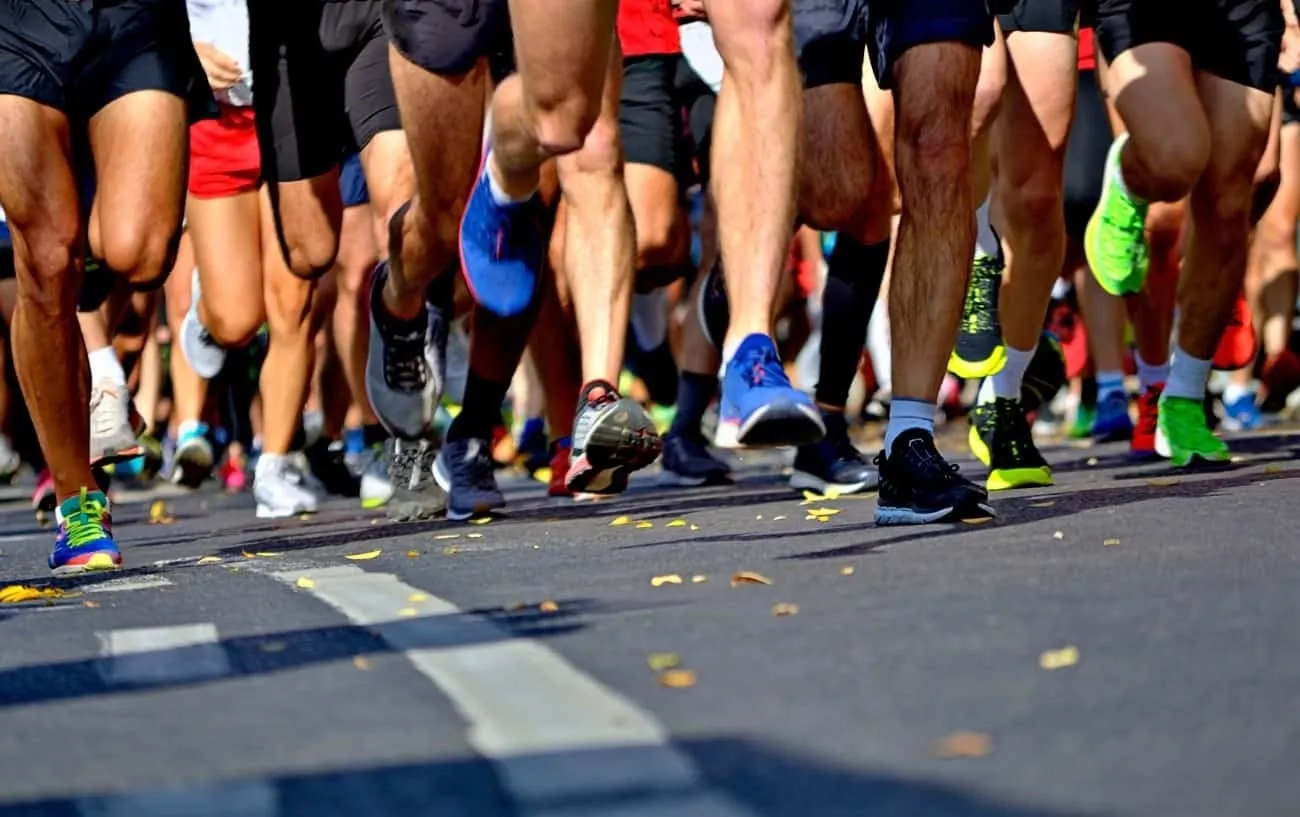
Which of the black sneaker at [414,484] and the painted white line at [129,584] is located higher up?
the painted white line at [129,584]

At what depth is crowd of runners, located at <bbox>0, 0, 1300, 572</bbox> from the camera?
593cm

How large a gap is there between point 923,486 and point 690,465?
4.36 metres

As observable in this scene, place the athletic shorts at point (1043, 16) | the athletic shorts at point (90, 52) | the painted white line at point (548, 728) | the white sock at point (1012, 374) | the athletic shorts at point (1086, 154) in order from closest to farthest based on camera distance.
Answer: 1. the painted white line at point (548, 728)
2. the athletic shorts at point (90, 52)
3. the athletic shorts at point (1043, 16)
4. the white sock at point (1012, 374)
5. the athletic shorts at point (1086, 154)

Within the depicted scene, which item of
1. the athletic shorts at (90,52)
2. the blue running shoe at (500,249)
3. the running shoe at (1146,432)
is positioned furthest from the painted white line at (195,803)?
the running shoe at (1146,432)

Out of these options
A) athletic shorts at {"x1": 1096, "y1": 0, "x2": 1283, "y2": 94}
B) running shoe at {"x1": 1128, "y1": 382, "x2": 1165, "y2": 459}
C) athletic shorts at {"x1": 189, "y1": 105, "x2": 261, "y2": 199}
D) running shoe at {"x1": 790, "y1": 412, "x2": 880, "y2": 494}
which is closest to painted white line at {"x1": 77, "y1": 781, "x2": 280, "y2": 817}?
running shoe at {"x1": 790, "y1": 412, "x2": 880, "y2": 494}

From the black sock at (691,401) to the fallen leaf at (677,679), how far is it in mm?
6627

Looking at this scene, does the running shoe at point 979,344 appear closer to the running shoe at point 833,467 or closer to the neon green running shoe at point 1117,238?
the running shoe at point 833,467

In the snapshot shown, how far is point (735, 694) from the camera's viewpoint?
11.4ft

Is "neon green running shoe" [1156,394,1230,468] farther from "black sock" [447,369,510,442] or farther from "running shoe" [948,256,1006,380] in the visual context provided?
"black sock" [447,369,510,442]

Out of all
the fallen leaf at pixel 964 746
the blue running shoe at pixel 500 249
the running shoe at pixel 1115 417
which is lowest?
the running shoe at pixel 1115 417

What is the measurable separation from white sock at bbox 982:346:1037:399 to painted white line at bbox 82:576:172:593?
9.30 feet

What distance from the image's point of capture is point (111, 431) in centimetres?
834

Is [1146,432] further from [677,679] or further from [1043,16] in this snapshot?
[677,679]

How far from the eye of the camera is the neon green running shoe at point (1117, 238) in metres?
9.27
